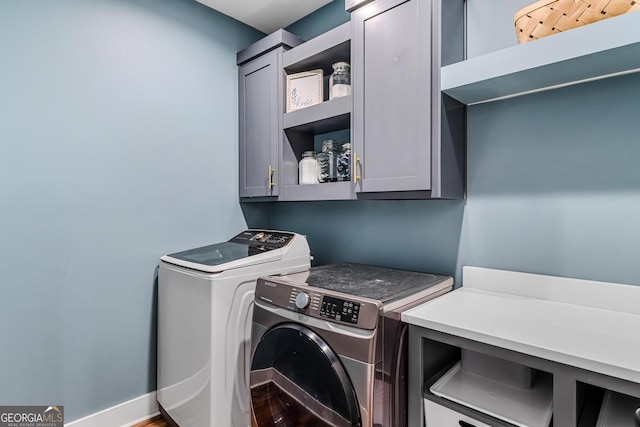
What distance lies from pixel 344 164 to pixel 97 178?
1.33 meters

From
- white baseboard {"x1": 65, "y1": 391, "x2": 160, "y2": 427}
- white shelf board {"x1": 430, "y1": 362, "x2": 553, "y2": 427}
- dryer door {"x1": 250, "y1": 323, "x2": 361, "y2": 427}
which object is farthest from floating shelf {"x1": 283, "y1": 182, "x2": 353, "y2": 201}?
white baseboard {"x1": 65, "y1": 391, "x2": 160, "y2": 427}

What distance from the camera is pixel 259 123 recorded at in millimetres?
2264

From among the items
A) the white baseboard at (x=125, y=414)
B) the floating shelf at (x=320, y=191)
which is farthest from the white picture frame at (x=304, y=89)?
the white baseboard at (x=125, y=414)

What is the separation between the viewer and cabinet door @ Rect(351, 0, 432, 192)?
4.78 feet

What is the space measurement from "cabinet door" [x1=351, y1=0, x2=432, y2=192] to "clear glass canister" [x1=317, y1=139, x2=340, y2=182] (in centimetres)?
30

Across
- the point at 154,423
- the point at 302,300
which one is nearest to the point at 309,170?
the point at 302,300

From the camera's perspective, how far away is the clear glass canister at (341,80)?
6.10 feet

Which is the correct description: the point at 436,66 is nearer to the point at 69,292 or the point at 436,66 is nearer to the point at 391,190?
the point at 391,190

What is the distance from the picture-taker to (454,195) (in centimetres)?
157

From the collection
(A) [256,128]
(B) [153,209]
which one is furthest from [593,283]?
(B) [153,209]

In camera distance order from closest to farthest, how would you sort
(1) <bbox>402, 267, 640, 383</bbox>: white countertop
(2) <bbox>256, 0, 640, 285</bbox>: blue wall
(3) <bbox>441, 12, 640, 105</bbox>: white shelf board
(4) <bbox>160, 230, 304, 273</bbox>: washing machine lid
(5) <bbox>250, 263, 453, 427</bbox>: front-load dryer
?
(1) <bbox>402, 267, 640, 383</bbox>: white countertop
(3) <bbox>441, 12, 640, 105</bbox>: white shelf board
(5) <bbox>250, 263, 453, 427</bbox>: front-load dryer
(2) <bbox>256, 0, 640, 285</bbox>: blue wall
(4) <bbox>160, 230, 304, 273</bbox>: washing machine lid

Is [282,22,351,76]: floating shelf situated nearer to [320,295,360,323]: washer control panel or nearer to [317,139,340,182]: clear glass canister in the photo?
[317,139,340,182]: clear glass canister

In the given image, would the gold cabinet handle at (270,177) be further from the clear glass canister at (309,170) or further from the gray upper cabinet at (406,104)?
the gray upper cabinet at (406,104)

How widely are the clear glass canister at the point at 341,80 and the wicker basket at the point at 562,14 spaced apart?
2.77 ft
